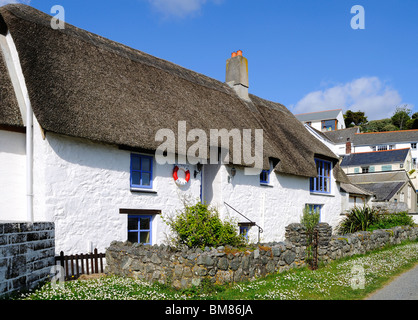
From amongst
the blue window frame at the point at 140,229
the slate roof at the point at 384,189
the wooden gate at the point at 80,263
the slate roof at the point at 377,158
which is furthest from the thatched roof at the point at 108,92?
the slate roof at the point at 377,158

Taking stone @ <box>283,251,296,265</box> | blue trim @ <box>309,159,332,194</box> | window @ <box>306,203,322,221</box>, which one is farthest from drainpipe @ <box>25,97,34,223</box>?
blue trim @ <box>309,159,332,194</box>

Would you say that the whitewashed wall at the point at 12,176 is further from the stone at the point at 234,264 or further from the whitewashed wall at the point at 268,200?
the whitewashed wall at the point at 268,200

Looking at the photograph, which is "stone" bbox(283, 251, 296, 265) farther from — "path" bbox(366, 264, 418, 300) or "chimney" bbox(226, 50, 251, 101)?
"chimney" bbox(226, 50, 251, 101)

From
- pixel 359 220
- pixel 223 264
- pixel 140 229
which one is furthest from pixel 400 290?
pixel 359 220

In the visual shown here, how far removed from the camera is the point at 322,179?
20.1 meters

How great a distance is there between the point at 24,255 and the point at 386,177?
112 ft

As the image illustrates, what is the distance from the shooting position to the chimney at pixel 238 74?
19.1 metres

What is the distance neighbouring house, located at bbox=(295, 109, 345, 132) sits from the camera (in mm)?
63031

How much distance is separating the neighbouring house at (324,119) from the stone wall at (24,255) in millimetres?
58092

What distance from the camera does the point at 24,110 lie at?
32.3ft

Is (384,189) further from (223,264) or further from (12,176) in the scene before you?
(12,176)

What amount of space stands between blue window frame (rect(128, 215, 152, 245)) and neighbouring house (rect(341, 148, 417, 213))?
21.7m
